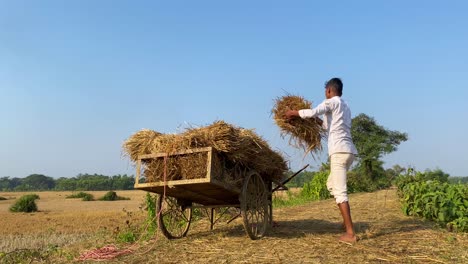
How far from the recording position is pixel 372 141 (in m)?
34.4

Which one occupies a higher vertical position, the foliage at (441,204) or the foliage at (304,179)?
the foliage at (304,179)

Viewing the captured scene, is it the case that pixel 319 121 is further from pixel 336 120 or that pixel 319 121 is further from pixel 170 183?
pixel 170 183

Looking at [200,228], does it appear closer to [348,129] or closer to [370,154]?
[348,129]

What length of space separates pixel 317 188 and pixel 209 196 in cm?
1287

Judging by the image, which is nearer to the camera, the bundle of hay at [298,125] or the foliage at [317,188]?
the bundle of hay at [298,125]

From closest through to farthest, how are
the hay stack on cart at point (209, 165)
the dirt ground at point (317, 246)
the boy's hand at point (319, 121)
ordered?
the dirt ground at point (317, 246), the hay stack on cart at point (209, 165), the boy's hand at point (319, 121)

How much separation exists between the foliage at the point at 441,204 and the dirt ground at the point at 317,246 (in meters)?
0.26

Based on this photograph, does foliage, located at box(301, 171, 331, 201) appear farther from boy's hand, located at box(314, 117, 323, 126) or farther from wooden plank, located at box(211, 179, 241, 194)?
wooden plank, located at box(211, 179, 241, 194)

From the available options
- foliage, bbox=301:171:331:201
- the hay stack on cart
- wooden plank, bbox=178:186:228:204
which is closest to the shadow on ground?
the hay stack on cart

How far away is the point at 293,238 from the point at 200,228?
8.90 feet

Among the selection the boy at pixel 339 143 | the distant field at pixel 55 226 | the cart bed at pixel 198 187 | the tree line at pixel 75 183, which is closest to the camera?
the cart bed at pixel 198 187

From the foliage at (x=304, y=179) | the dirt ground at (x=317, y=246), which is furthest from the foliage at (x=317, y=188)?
the dirt ground at (x=317, y=246)

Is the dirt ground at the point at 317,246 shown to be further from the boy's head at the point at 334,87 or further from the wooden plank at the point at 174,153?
the boy's head at the point at 334,87

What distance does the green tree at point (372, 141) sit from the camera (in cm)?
3177
